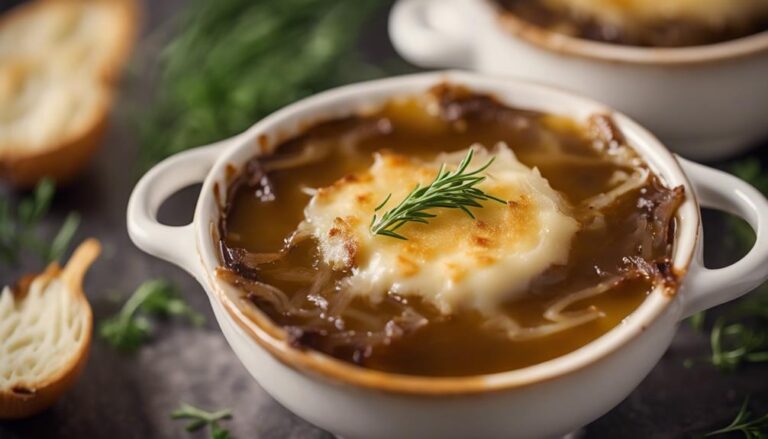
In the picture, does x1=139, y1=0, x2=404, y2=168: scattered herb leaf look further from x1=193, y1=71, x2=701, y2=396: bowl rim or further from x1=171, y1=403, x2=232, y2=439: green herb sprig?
x1=171, y1=403, x2=232, y2=439: green herb sprig

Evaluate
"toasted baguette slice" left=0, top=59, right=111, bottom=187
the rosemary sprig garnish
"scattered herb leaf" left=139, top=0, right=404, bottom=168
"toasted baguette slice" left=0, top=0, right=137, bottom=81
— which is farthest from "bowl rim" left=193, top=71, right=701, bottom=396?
"toasted baguette slice" left=0, top=0, right=137, bottom=81

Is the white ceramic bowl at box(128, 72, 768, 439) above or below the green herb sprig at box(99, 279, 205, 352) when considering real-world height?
above

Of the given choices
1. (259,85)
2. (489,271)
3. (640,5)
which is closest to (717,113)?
(640,5)

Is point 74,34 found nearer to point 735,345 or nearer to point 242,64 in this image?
point 242,64

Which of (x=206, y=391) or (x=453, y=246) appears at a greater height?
(x=453, y=246)

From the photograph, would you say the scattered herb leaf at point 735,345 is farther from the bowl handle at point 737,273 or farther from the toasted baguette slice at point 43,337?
the toasted baguette slice at point 43,337

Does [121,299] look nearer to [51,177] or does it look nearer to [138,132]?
[51,177]

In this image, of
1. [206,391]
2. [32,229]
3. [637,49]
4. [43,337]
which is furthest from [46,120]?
[637,49]
